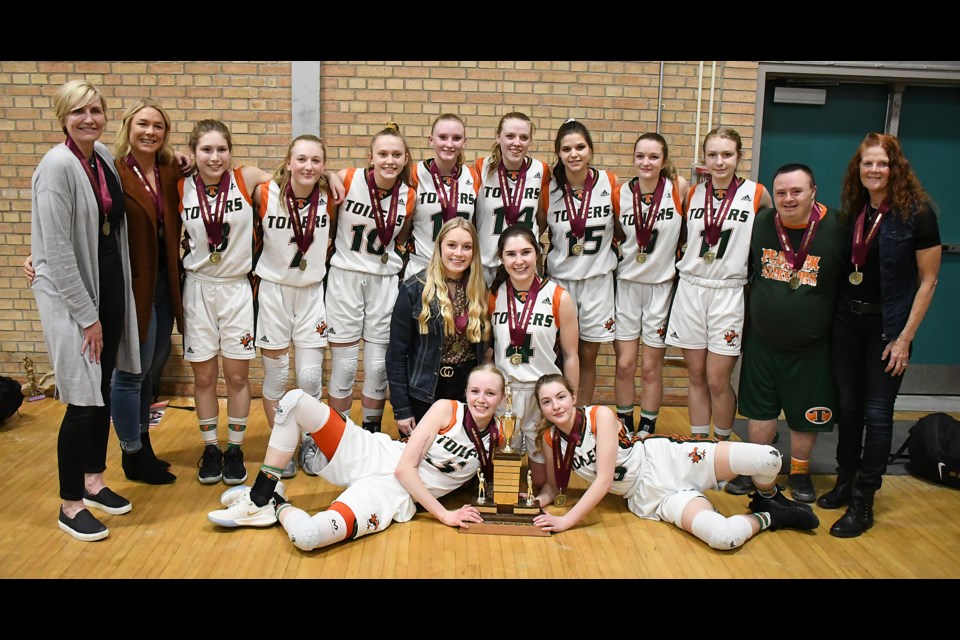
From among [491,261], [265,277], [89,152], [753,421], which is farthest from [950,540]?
[89,152]

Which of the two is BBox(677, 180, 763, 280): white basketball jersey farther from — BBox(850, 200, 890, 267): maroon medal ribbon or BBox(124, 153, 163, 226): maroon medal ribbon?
BBox(124, 153, 163, 226): maroon medal ribbon

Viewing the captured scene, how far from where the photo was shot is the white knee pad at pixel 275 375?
14.9 ft

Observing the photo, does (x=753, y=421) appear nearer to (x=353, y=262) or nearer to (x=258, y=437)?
(x=353, y=262)

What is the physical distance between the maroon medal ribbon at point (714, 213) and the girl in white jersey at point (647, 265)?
0.68 feet

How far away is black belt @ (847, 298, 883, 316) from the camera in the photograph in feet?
13.1

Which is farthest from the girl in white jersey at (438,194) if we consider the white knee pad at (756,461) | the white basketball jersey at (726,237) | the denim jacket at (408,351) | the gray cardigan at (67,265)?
the white knee pad at (756,461)

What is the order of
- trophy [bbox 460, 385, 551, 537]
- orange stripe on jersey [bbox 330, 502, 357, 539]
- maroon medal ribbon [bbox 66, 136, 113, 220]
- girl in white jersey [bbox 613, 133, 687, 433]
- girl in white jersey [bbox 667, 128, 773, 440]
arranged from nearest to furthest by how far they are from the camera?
1. maroon medal ribbon [bbox 66, 136, 113, 220]
2. orange stripe on jersey [bbox 330, 502, 357, 539]
3. trophy [bbox 460, 385, 551, 537]
4. girl in white jersey [bbox 667, 128, 773, 440]
5. girl in white jersey [bbox 613, 133, 687, 433]

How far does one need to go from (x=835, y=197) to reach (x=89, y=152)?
17.5 ft

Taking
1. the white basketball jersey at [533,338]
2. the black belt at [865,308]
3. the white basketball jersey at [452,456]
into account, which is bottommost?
the white basketball jersey at [452,456]

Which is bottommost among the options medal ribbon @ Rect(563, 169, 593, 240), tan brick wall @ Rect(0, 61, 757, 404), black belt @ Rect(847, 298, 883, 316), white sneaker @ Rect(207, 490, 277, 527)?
white sneaker @ Rect(207, 490, 277, 527)

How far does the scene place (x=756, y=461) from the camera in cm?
388

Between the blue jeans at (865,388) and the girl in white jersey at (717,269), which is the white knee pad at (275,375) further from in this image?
the blue jeans at (865,388)

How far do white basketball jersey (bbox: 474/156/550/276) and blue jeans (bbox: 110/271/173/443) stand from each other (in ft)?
5.92

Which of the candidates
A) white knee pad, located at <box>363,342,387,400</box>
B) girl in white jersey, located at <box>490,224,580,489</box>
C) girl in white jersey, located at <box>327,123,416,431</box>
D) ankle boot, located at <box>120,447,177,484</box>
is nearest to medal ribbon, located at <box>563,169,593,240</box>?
girl in white jersey, located at <box>490,224,580,489</box>
